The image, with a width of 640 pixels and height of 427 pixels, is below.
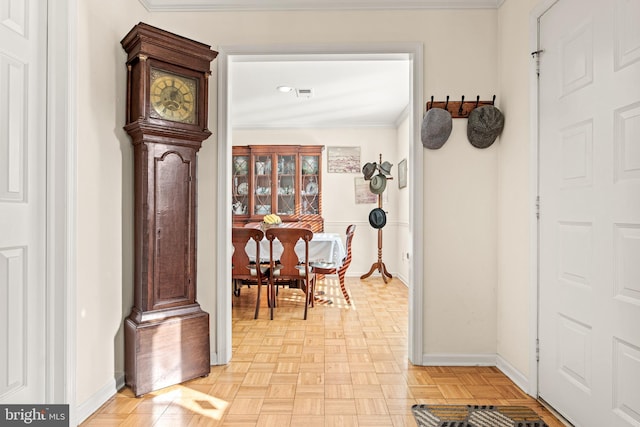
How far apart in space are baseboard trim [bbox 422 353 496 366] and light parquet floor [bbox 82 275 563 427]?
0.05m

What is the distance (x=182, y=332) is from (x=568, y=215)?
84.5 inches

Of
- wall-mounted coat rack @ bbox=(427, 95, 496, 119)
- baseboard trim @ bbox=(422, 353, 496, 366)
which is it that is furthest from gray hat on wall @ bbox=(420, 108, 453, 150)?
baseboard trim @ bbox=(422, 353, 496, 366)

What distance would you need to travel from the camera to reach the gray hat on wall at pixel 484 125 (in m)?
2.59

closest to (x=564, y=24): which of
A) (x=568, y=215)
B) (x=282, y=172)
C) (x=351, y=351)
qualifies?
(x=568, y=215)

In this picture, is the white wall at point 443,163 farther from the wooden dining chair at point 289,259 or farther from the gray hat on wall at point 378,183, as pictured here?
the gray hat on wall at point 378,183

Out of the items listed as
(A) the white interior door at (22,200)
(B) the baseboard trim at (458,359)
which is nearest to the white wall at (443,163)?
(B) the baseboard trim at (458,359)

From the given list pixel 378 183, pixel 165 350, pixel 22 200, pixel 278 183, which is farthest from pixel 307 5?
pixel 278 183

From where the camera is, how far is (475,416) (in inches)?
78.7

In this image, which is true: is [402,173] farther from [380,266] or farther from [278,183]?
[278,183]

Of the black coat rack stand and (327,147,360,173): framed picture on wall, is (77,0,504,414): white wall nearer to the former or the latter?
the black coat rack stand

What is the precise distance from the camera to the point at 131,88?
2293 millimetres

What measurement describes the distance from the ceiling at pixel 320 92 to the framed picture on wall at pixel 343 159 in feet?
1.31

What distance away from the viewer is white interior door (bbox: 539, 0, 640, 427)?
154cm

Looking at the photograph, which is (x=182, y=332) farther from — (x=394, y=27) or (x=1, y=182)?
(x=394, y=27)
